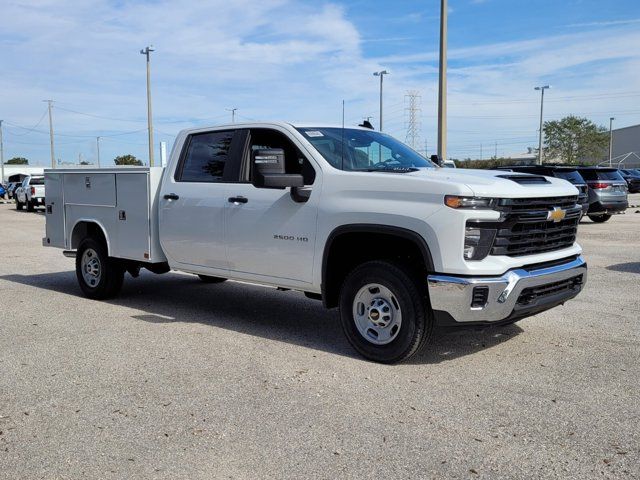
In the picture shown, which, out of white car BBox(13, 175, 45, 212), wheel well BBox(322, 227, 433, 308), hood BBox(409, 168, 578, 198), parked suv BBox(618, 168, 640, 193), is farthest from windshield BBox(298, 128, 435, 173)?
parked suv BBox(618, 168, 640, 193)

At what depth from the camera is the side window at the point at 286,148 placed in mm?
6047

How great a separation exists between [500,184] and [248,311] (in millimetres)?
3753

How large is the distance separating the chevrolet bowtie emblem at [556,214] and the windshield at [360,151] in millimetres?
1296

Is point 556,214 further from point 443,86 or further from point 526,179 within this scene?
point 443,86

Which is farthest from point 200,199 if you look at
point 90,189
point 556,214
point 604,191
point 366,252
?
point 604,191

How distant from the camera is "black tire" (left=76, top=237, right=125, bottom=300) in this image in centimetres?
832

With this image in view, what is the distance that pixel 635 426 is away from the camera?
13.7ft

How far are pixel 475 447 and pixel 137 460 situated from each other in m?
1.96

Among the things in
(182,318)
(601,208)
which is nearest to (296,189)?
(182,318)

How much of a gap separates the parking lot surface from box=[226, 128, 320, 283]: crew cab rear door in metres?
0.74

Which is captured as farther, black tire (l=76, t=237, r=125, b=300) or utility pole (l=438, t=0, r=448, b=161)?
utility pole (l=438, t=0, r=448, b=161)

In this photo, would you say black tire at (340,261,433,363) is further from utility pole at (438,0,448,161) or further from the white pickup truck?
utility pole at (438,0,448,161)

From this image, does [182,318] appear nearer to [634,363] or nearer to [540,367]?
[540,367]

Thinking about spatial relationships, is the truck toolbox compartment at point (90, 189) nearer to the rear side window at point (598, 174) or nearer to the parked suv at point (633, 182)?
the rear side window at point (598, 174)
